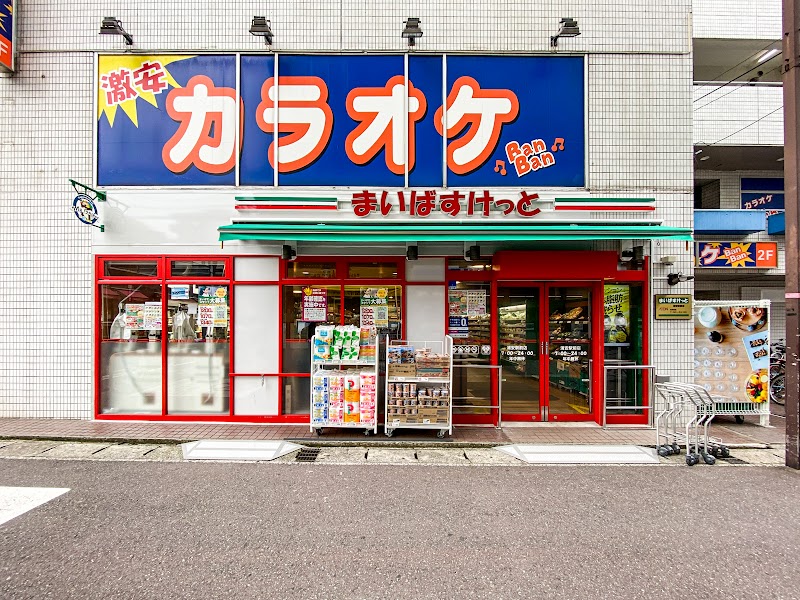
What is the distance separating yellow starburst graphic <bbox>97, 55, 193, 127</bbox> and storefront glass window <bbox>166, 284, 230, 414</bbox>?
3.45 m

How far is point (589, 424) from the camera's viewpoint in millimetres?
7621

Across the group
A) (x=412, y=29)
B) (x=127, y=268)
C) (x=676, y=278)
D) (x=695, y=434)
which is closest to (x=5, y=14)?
(x=127, y=268)

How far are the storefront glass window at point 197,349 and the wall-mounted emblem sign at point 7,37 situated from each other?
5.09 meters

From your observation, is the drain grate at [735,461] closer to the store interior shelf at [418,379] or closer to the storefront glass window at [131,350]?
the store interior shelf at [418,379]

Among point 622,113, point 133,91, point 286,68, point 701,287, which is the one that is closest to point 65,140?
point 133,91

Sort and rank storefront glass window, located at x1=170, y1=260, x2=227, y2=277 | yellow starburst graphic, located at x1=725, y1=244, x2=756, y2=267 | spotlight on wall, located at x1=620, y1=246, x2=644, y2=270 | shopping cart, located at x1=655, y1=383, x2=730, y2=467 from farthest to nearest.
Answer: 1. yellow starburst graphic, located at x1=725, y1=244, x2=756, y2=267
2. storefront glass window, located at x1=170, y1=260, x2=227, y2=277
3. spotlight on wall, located at x1=620, y1=246, x2=644, y2=270
4. shopping cart, located at x1=655, y1=383, x2=730, y2=467

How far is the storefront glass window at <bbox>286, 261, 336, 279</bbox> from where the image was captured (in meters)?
7.54

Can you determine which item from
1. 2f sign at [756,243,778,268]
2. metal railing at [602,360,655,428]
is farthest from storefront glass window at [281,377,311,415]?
2f sign at [756,243,778,268]

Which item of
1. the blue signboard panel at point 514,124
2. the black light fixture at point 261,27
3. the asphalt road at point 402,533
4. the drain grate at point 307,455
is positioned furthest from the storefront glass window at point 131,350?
the blue signboard panel at point 514,124

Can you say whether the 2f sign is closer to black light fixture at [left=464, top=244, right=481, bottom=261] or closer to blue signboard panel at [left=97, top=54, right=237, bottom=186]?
black light fixture at [left=464, top=244, right=481, bottom=261]

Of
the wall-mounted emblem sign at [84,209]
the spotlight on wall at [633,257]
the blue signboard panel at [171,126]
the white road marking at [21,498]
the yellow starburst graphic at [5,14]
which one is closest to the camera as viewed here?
the white road marking at [21,498]

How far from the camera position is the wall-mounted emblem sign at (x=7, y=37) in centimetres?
742

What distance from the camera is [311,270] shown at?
24.8ft

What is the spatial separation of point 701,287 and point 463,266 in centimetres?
1029
